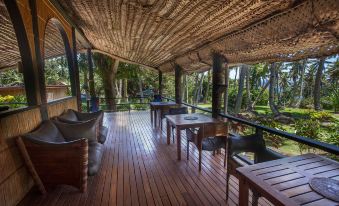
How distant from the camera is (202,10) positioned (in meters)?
2.29

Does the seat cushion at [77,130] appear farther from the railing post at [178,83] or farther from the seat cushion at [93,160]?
the railing post at [178,83]

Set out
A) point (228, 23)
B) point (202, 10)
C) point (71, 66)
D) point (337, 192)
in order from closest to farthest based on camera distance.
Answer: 1. point (337, 192)
2. point (202, 10)
3. point (228, 23)
4. point (71, 66)

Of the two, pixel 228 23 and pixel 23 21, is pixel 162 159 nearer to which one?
pixel 228 23

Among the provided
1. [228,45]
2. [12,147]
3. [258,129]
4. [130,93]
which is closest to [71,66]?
[12,147]

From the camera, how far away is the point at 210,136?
307 centimetres

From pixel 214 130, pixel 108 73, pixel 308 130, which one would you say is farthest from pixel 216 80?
pixel 108 73

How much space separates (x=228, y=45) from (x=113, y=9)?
1844 millimetres

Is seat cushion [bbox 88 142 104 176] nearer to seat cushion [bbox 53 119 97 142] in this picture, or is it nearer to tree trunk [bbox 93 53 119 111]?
seat cushion [bbox 53 119 97 142]

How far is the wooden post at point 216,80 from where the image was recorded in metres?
3.72

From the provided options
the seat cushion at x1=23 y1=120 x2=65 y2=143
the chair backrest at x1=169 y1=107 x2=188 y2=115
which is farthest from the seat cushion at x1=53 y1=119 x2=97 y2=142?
the chair backrest at x1=169 y1=107 x2=188 y2=115

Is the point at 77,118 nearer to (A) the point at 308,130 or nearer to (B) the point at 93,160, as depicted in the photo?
(B) the point at 93,160

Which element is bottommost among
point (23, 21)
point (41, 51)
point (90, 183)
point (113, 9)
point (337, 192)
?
point (90, 183)

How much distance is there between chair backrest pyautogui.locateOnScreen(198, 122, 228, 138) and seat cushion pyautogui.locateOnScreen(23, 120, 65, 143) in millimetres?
2005

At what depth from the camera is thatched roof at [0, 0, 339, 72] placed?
72.6 inches
